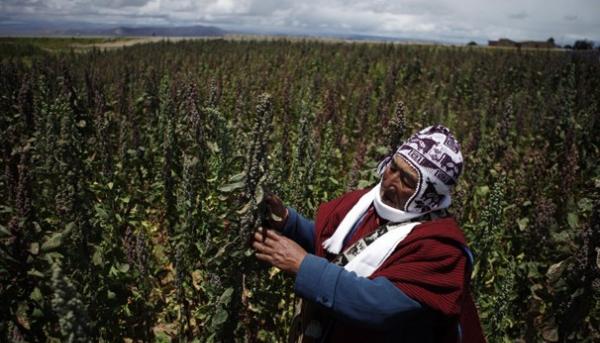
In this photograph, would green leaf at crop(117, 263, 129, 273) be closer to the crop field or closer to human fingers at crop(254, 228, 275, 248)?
the crop field

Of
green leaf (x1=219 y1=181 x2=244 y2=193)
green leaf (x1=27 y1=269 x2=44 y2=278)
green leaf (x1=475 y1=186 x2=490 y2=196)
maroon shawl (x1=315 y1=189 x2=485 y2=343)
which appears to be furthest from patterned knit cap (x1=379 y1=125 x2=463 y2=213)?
green leaf (x1=475 y1=186 x2=490 y2=196)

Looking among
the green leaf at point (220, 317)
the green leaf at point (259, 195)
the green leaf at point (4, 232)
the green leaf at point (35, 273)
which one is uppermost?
the green leaf at point (259, 195)

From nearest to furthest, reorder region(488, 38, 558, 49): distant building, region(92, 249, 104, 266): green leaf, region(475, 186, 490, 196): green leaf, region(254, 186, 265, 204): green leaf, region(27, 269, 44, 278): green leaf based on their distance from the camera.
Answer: region(254, 186, 265, 204): green leaf < region(27, 269, 44, 278): green leaf < region(92, 249, 104, 266): green leaf < region(475, 186, 490, 196): green leaf < region(488, 38, 558, 49): distant building

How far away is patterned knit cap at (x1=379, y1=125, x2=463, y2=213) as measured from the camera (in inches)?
73.0

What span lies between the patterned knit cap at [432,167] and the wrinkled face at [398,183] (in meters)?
0.03

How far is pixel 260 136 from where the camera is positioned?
1.81 meters

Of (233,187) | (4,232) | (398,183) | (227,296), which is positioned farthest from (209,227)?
(398,183)

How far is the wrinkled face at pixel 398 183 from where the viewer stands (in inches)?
75.0

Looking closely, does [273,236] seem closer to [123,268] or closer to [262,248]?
[262,248]

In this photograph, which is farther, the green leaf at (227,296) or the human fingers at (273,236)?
the green leaf at (227,296)

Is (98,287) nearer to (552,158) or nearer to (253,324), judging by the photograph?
(253,324)

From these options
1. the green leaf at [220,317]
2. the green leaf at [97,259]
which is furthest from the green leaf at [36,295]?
the green leaf at [220,317]

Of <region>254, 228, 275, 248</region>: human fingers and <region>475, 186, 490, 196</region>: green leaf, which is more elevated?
<region>254, 228, 275, 248</region>: human fingers

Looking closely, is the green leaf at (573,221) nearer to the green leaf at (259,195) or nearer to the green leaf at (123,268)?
the green leaf at (259,195)
